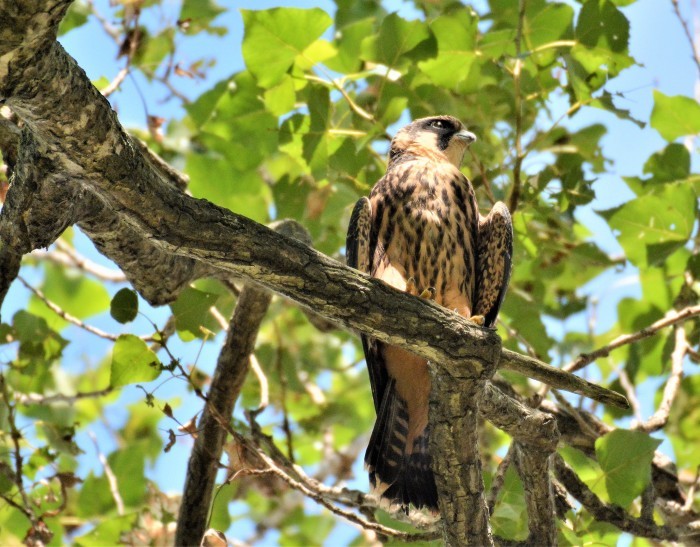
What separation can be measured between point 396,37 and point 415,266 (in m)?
1.16

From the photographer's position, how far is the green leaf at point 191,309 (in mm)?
3920

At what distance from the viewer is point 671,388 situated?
4.36 m

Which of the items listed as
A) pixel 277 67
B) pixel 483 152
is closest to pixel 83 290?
pixel 277 67

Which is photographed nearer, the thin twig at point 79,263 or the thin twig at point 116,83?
the thin twig at point 116,83

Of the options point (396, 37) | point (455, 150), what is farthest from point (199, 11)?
point (455, 150)

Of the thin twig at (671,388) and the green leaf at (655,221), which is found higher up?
the green leaf at (655,221)

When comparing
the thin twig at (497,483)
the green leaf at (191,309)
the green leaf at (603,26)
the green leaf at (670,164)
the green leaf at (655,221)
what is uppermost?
the green leaf at (603,26)

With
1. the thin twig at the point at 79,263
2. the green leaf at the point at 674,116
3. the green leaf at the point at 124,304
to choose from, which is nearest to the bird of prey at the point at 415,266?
the green leaf at the point at 124,304

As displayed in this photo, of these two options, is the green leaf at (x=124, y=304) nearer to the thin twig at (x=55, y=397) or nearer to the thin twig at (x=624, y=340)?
the thin twig at (x=55, y=397)

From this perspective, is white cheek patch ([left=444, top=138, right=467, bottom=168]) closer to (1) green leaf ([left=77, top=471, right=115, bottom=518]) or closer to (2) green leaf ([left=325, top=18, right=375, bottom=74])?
(2) green leaf ([left=325, top=18, right=375, bottom=74])

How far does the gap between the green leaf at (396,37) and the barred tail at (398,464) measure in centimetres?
175

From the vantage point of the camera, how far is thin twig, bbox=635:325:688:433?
163 inches

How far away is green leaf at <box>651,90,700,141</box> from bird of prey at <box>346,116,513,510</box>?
3.84 feet

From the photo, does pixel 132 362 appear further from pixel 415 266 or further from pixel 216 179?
pixel 216 179
